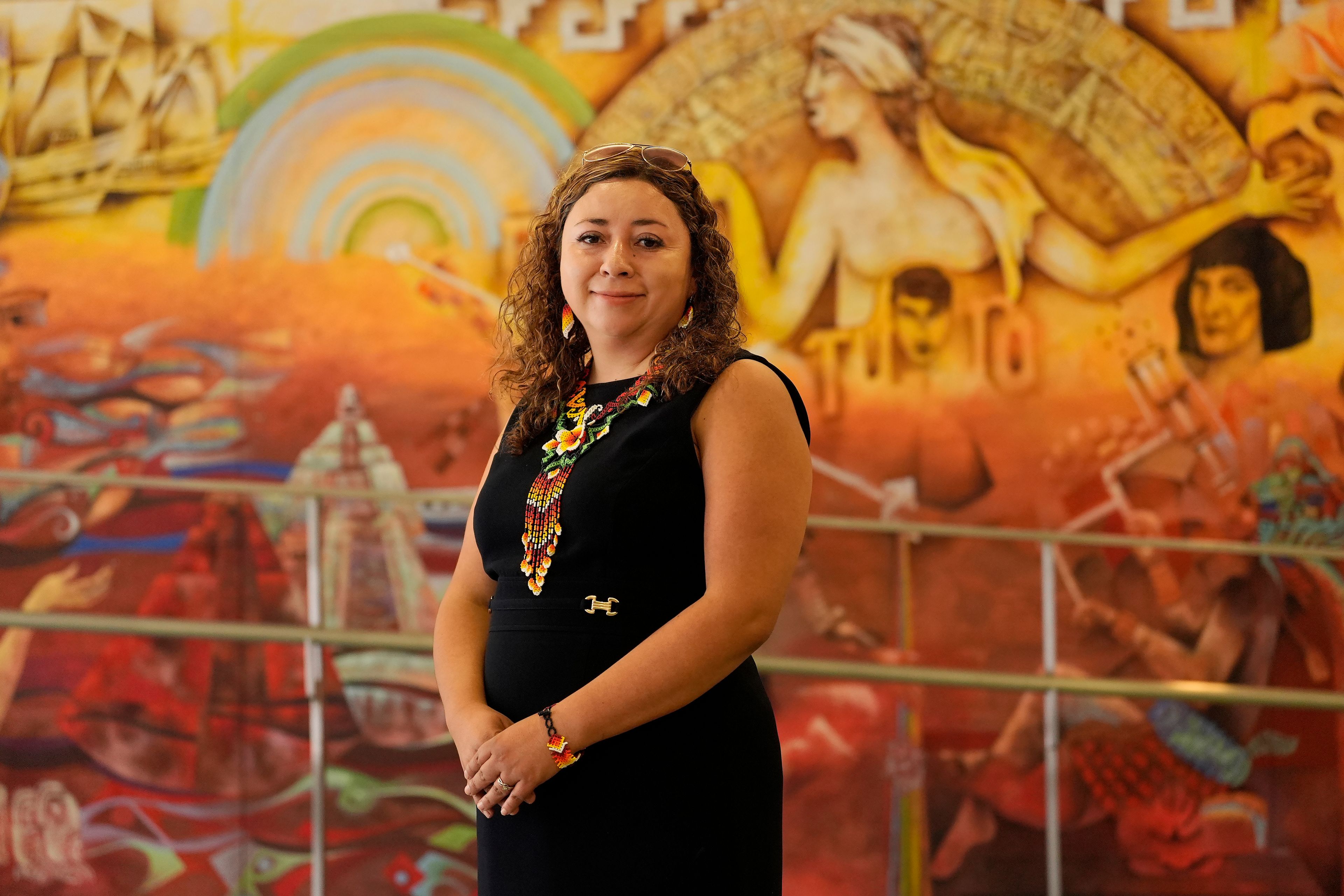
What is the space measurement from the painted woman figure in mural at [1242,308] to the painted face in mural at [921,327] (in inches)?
29.1

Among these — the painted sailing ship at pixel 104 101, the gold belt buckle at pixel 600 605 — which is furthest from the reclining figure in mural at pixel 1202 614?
the painted sailing ship at pixel 104 101

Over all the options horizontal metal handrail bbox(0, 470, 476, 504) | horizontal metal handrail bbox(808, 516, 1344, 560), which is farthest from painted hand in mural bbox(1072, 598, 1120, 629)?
horizontal metal handrail bbox(0, 470, 476, 504)

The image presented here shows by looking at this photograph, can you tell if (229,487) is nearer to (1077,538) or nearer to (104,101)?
(104,101)

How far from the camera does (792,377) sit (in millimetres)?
3926

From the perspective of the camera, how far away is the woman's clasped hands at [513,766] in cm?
118

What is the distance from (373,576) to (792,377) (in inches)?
59.6

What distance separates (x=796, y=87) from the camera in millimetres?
3967

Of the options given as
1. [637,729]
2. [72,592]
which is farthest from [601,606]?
[72,592]

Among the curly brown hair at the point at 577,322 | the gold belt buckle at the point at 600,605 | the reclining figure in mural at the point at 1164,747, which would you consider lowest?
the reclining figure in mural at the point at 1164,747

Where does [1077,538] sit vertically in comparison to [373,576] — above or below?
above

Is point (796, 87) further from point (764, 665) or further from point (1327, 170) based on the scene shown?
point (764, 665)

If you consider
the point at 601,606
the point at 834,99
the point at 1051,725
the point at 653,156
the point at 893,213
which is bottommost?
the point at 1051,725

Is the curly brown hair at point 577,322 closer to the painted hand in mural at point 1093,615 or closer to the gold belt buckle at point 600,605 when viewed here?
the gold belt buckle at point 600,605

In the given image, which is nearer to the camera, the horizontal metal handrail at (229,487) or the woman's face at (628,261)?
the woman's face at (628,261)
